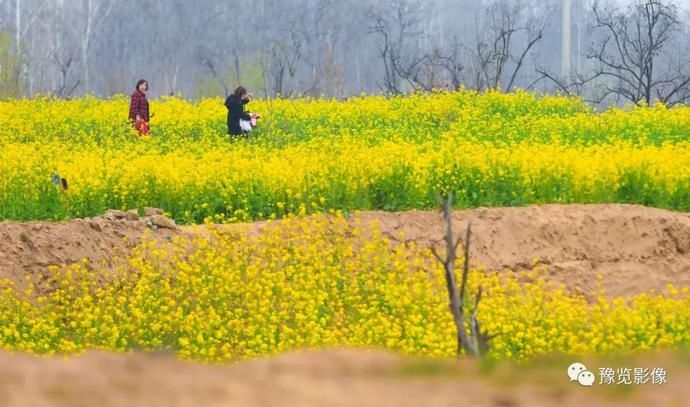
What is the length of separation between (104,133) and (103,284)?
10.7 metres

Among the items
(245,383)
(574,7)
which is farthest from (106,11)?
(245,383)

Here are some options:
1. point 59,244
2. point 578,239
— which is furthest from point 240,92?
point 59,244

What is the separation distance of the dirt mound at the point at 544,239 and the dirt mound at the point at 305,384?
6.25 meters

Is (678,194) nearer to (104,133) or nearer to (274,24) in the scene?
(104,133)

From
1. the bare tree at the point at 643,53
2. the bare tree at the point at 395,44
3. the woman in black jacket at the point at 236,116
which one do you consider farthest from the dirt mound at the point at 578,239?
the bare tree at the point at 395,44

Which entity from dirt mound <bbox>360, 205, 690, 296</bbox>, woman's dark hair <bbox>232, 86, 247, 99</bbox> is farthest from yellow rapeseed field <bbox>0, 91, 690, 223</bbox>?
→ woman's dark hair <bbox>232, 86, 247, 99</bbox>

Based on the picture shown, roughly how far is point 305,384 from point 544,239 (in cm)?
851

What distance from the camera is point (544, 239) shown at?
12.6 meters

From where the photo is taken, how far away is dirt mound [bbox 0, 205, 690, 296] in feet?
36.2

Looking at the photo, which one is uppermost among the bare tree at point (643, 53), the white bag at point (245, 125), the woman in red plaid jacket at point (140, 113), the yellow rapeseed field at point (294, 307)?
the bare tree at point (643, 53)

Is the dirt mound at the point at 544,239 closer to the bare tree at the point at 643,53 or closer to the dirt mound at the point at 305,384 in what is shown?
the dirt mound at the point at 305,384

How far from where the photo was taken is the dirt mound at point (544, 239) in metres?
11.0

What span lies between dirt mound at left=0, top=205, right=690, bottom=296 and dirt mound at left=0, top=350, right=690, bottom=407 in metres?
6.25

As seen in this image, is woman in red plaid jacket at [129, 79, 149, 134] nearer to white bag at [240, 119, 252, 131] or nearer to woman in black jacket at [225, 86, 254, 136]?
woman in black jacket at [225, 86, 254, 136]
